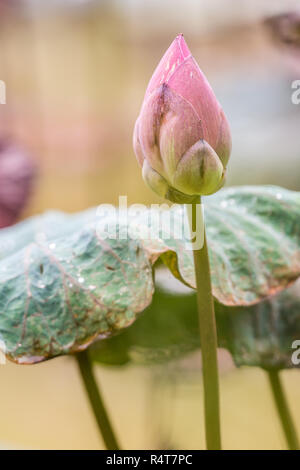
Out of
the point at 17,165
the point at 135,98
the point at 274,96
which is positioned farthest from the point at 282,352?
the point at 135,98

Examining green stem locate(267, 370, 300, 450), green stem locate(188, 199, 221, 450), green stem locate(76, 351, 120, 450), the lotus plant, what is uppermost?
the lotus plant

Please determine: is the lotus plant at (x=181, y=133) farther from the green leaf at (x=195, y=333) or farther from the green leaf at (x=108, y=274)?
the green leaf at (x=195, y=333)

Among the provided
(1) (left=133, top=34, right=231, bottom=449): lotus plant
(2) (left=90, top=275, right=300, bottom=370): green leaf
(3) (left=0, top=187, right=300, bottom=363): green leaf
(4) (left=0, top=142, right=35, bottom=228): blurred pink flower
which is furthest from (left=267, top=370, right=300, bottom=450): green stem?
(4) (left=0, top=142, right=35, bottom=228): blurred pink flower

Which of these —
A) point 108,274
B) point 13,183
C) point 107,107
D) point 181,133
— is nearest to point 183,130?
point 181,133

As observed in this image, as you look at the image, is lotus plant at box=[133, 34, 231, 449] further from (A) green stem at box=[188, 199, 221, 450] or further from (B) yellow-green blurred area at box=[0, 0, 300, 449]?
(B) yellow-green blurred area at box=[0, 0, 300, 449]

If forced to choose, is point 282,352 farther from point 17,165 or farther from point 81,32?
point 81,32

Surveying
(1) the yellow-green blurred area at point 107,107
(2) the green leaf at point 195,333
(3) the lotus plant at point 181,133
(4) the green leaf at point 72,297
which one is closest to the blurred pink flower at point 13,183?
(1) the yellow-green blurred area at point 107,107
